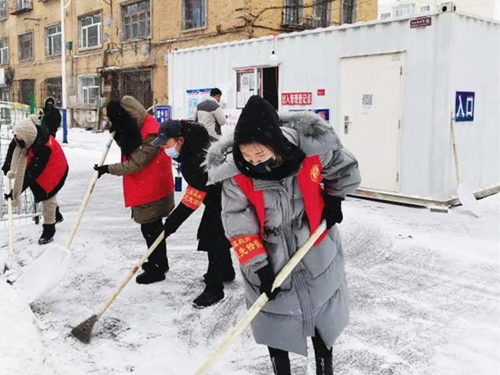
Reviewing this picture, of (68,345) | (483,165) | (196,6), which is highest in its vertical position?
(196,6)

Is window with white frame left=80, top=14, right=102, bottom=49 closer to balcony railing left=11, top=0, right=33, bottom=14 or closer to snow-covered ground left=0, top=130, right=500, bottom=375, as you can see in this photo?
balcony railing left=11, top=0, right=33, bottom=14

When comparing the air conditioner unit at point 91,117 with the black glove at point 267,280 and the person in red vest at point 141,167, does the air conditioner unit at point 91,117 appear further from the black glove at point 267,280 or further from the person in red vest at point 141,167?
the black glove at point 267,280

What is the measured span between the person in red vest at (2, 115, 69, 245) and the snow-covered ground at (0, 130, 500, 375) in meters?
0.53

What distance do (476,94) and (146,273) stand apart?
5.66m

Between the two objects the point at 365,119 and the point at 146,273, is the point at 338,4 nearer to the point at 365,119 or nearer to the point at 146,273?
the point at 365,119

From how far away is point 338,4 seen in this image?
21484mm

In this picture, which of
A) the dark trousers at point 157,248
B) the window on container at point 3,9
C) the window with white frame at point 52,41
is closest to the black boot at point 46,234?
the dark trousers at point 157,248

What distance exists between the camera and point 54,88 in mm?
28734

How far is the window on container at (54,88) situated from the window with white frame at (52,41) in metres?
1.44

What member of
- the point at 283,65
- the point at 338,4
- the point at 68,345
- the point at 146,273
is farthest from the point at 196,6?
the point at 68,345

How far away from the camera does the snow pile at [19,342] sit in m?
3.08

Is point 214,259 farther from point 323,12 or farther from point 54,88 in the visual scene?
point 54,88

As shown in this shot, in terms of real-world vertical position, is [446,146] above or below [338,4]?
below

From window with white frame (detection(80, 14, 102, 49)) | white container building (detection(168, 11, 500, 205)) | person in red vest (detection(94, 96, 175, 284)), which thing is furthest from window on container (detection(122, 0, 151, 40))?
person in red vest (detection(94, 96, 175, 284))
